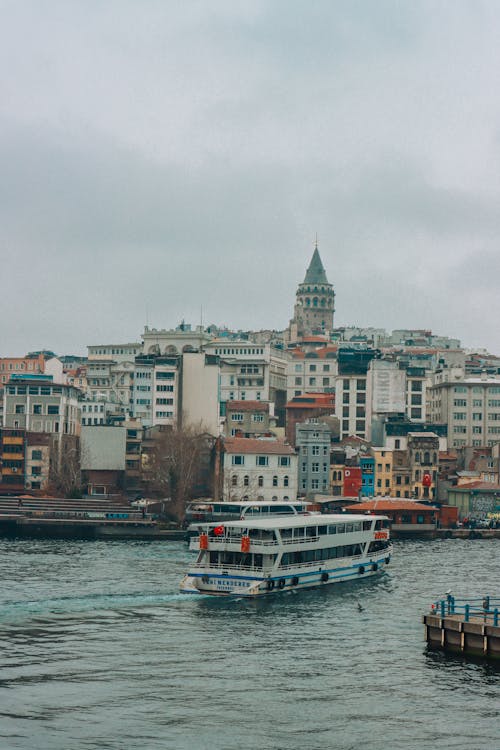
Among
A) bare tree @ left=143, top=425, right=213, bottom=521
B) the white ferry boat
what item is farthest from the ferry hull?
bare tree @ left=143, top=425, right=213, bottom=521

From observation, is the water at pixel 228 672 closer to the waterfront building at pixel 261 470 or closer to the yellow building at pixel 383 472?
the waterfront building at pixel 261 470

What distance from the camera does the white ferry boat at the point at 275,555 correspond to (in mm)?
64375

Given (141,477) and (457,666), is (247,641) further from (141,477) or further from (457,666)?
(141,477)

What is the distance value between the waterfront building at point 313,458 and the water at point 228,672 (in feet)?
200

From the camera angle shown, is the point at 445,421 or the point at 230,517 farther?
the point at 445,421

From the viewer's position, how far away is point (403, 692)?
42.8 m

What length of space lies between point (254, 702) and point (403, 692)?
5.31 metres

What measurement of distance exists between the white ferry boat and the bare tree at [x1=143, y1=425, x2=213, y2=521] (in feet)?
A: 144

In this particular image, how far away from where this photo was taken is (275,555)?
67.1 meters

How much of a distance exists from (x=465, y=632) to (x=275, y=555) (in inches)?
835

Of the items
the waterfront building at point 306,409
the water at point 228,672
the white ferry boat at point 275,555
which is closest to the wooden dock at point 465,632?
the water at point 228,672

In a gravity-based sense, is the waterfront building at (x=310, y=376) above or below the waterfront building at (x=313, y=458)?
above

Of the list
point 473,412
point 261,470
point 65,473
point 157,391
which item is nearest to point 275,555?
point 261,470

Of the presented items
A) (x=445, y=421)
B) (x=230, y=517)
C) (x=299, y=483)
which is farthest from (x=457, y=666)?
(x=445, y=421)
